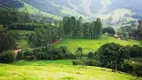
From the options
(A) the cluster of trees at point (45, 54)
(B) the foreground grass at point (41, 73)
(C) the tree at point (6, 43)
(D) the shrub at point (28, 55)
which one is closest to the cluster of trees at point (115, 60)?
(A) the cluster of trees at point (45, 54)

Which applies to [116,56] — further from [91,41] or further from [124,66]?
[91,41]

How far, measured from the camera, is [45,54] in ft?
489

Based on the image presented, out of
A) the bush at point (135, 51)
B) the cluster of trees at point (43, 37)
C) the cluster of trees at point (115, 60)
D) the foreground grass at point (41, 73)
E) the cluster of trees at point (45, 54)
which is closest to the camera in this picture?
the foreground grass at point (41, 73)

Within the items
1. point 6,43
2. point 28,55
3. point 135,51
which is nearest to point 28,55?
point 28,55

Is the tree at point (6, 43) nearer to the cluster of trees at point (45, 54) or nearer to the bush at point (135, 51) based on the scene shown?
the cluster of trees at point (45, 54)

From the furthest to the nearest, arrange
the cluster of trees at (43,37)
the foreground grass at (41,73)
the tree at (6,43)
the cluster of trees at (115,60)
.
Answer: the cluster of trees at (43,37), the tree at (6,43), the cluster of trees at (115,60), the foreground grass at (41,73)

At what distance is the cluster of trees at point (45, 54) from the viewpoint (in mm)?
146750

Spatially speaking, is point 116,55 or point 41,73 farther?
point 116,55

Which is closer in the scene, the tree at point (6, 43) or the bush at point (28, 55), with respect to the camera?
the bush at point (28, 55)

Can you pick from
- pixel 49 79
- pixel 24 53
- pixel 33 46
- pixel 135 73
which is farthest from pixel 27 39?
pixel 49 79

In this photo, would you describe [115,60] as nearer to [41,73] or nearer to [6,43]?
[41,73]

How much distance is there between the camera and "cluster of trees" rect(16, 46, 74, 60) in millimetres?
146750

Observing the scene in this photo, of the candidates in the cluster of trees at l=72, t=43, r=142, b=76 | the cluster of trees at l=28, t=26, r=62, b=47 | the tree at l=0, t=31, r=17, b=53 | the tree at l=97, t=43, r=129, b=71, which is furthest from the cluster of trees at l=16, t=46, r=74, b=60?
the tree at l=97, t=43, r=129, b=71

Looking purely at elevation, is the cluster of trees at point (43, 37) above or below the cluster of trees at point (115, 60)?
above
